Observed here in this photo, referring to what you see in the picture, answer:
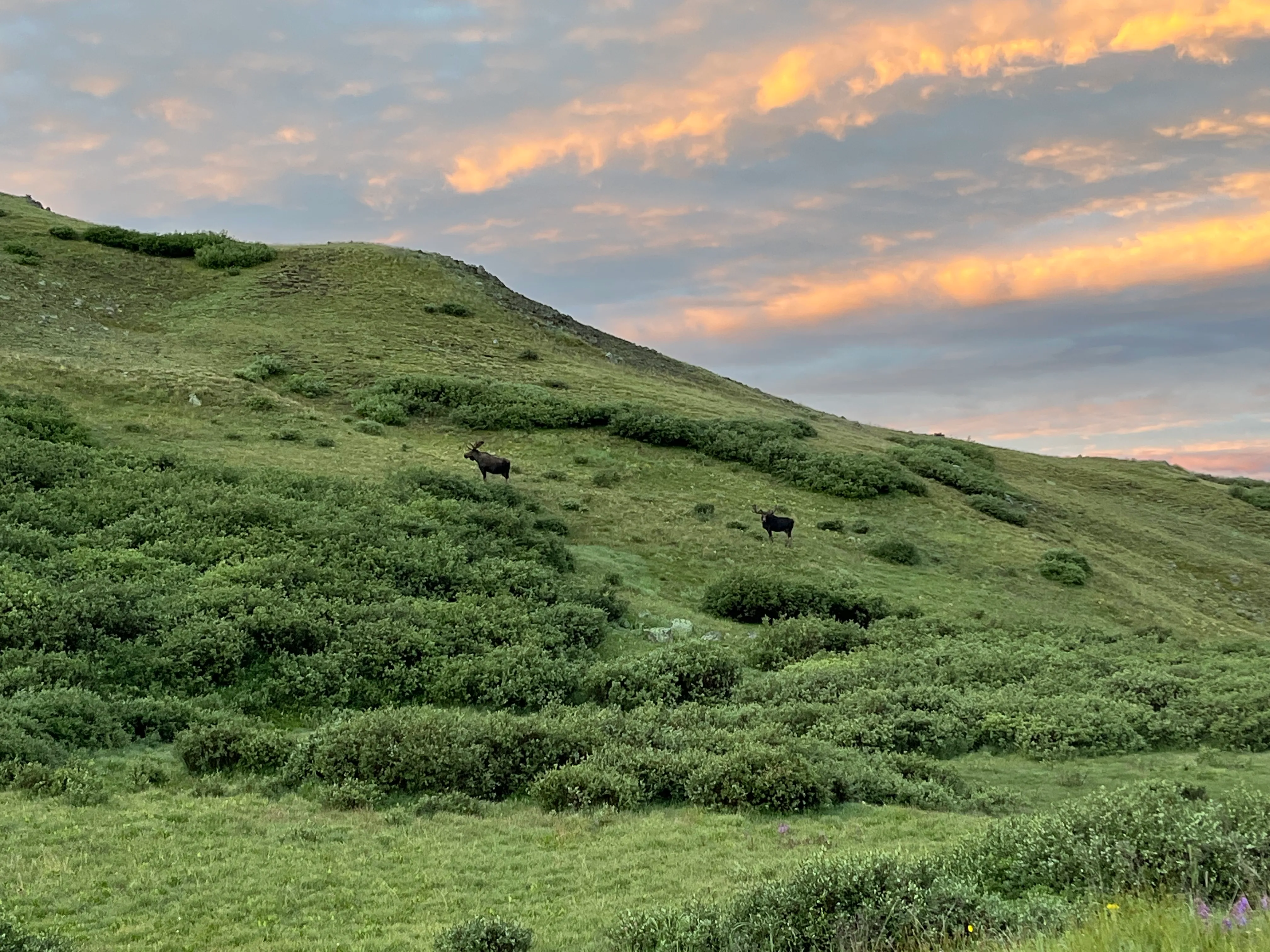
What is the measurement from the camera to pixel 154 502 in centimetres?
2244

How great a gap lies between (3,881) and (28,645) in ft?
25.1

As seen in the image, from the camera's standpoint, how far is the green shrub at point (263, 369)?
131 ft

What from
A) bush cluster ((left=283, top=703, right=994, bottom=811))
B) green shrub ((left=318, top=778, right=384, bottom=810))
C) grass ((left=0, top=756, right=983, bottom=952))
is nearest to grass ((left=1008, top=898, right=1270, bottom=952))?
grass ((left=0, top=756, right=983, bottom=952))

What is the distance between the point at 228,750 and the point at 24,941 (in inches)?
248

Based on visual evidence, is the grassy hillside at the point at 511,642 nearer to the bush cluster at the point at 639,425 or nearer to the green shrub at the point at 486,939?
the bush cluster at the point at 639,425

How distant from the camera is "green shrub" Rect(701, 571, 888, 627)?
24.6 m

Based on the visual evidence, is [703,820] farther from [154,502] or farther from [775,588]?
[154,502]

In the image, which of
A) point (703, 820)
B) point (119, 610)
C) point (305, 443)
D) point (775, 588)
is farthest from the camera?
point (305, 443)

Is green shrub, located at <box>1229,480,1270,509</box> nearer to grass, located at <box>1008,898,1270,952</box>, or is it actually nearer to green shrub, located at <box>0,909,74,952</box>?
grass, located at <box>1008,898,1270,952</box>

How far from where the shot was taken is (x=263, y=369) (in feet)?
136

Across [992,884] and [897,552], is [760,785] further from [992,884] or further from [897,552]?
[897,552]

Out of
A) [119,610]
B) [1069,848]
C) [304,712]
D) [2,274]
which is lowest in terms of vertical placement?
[304,712]

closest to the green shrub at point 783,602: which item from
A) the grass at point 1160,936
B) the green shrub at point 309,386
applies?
the grass at point 1160,936

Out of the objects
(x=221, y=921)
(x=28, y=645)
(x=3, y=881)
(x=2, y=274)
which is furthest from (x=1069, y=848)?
(x=2, y=274)
